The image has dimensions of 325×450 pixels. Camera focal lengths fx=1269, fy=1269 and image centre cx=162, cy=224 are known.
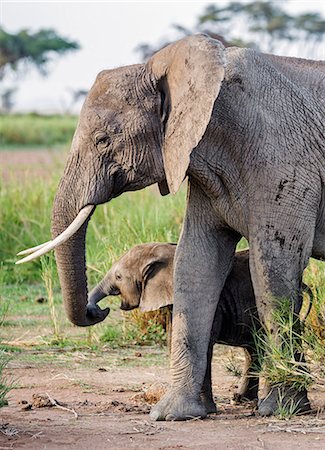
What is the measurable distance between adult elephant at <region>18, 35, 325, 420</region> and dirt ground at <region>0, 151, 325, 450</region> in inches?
8.9

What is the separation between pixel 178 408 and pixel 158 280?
2.78 feet

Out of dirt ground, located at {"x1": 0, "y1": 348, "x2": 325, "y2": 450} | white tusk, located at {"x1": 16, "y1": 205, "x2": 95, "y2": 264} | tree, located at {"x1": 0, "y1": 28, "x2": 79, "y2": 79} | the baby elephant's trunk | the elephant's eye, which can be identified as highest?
tree, located at {"x1": 0, "y1": 28, "x2": 79, "y2": 79}

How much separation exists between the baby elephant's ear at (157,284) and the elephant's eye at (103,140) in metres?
0.93

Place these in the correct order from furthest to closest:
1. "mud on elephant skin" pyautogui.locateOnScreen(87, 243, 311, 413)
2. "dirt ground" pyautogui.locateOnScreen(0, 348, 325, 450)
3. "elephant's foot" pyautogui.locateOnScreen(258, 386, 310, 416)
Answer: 1. "mud on elephant skin" pyautogui.locateOnScreen(87, 243, 311, 413)
2. "elephant's foot" pyautogui.locateOnScreen(258, 386, 310, 416)
3. "dirt ground" pyautogui.locateOnScreen(0, 348, 325, 450)

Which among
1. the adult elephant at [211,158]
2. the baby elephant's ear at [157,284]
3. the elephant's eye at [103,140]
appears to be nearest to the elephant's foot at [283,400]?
the adult elephant at [211,158]

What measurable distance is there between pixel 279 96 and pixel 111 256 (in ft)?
7.51

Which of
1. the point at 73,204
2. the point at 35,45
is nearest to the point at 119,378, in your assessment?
the point at 73,204

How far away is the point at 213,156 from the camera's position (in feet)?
19.1

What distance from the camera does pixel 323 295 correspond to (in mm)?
6277

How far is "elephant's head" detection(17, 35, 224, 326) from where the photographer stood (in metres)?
5.76

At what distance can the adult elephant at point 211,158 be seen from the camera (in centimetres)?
575

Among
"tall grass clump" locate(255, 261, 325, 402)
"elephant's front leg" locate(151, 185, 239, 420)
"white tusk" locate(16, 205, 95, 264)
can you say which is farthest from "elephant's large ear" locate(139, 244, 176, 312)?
"white tusk" locate(16, 205, 95, 264)

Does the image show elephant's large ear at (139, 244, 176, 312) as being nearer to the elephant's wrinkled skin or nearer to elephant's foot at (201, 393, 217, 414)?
the elephant's wrinkled skin

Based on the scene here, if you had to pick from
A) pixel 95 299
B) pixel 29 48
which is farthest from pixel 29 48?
pixel 95 299
